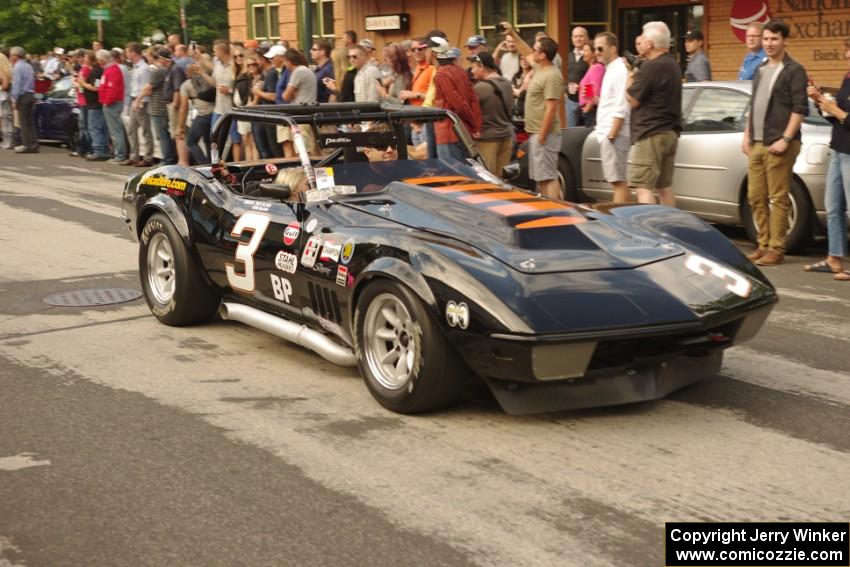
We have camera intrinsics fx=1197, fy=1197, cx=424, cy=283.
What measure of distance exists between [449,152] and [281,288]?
1.55 meters

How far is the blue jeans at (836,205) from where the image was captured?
9.34 meters

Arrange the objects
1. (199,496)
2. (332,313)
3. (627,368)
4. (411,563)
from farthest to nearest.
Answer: (332,313) < (627,368) < (199,496) < (411,563)

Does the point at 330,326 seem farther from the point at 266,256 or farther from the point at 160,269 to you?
the point at 160,269

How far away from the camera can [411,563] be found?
4.09 m

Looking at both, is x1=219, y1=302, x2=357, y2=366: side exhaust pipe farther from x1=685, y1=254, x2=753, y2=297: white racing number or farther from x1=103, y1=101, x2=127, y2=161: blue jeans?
x1=103, y1=101, x2=127, y2=161: blue jeans

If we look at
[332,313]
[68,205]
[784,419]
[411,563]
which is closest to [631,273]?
[784,419]

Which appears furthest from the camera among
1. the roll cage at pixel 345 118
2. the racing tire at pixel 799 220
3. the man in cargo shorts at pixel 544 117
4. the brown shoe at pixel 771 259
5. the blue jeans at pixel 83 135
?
the blue jeans at pixel 83 135

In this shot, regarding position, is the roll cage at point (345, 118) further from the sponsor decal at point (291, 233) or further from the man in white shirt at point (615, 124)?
the man in white shirt at point (615, 124)

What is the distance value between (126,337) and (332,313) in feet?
6.39

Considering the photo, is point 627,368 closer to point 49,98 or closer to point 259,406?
point 259,406

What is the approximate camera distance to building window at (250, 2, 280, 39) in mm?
30375

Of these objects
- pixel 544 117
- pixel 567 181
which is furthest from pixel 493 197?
pixel 567 181

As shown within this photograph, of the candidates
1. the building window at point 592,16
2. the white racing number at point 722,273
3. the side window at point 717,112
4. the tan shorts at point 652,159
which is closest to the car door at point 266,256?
the white racing number at point 722,273

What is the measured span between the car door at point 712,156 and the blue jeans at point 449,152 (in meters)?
4.17
